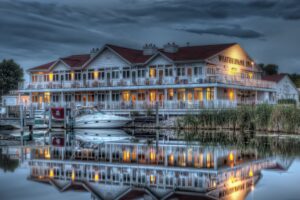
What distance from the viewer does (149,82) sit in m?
55.2

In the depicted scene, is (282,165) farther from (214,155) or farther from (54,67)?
(54,67)

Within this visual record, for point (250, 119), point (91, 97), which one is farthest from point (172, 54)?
point (250, 119)

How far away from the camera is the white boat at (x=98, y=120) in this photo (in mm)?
48438

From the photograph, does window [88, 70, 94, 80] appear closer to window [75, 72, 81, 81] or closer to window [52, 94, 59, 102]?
window [75, 72, 81, 81]

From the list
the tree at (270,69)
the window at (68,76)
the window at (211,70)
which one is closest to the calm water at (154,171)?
the window at (211,70)

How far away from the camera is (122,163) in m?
21.6

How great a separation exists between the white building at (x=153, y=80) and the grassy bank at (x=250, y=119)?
444 centimetres

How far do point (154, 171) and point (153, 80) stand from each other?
3682cm

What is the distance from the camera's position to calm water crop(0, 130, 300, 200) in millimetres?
14773

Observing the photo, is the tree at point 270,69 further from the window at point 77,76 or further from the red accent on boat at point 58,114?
the red accent on boat at point 58,114

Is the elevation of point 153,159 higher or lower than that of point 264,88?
lower

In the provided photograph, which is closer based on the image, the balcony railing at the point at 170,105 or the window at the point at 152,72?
the balcony railing at the point at 170,105

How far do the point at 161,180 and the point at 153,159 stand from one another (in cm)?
572

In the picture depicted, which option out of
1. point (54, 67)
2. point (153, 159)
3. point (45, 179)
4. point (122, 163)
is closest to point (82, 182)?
point (45, 179)
